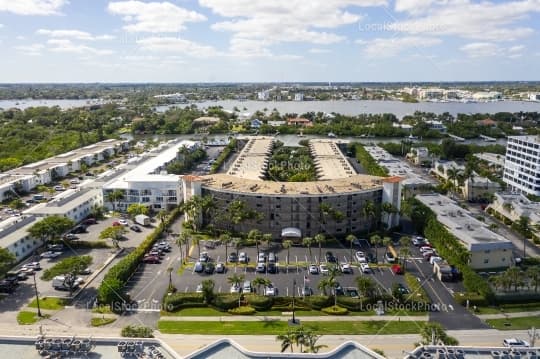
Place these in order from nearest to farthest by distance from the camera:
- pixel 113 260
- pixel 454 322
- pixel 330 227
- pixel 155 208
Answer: pixel 454 322, pixel 113 260, pixel 330 227, pixel 155 208

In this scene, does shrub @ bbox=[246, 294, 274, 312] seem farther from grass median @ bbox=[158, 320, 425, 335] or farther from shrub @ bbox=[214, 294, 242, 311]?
grass median @ bbox=[158, 320, 425, 335]

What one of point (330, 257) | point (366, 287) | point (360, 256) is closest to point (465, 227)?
point (360, 256)

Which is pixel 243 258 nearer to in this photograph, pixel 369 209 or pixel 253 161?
pixel 369 209

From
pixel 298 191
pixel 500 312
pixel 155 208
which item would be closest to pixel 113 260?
pixel 155 208

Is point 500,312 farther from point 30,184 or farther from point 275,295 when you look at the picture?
point 30,184

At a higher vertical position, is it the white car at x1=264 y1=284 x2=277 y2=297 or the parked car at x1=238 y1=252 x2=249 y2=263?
the parked car at x1=238 y1=252 x2=249 y2=263

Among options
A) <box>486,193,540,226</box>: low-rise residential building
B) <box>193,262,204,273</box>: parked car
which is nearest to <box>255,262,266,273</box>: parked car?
Result: <box>193,262,204,273</box>: parked car

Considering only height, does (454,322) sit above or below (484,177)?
below
